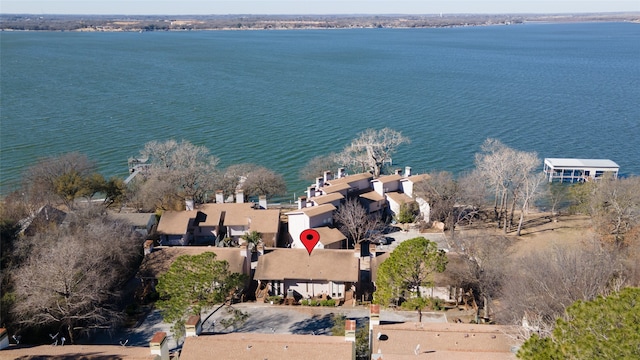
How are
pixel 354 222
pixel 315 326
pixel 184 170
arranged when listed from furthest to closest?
pixel 184 170
pixel 354 222
pixel 315 326

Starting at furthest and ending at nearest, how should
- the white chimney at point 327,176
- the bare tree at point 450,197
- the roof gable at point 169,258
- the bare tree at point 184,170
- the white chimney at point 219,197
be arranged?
the white chimney at point 327,176
the bare tree at point 184,170
the white chimney at point 219,197
the bare tree at point 450,197
the roof gable at point 169,258

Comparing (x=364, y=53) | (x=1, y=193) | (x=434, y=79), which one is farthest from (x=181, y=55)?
(x=1, y=193)

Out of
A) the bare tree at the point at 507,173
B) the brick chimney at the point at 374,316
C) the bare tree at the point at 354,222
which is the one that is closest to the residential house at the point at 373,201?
the bare tree at the point at 354,222

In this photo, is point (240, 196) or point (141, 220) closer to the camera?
point (141, 220)

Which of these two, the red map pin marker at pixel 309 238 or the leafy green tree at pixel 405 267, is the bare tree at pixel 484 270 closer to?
the leafy green tree at pixel 405 267

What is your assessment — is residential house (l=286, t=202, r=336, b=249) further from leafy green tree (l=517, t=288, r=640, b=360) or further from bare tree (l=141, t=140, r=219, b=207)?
leafy green tree (l=517, t=288, r=640, b=360)

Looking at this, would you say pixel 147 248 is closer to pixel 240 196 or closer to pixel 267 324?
pixel 267 324

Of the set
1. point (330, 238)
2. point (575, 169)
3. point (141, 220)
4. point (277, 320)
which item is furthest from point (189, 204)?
point (575, 169)
